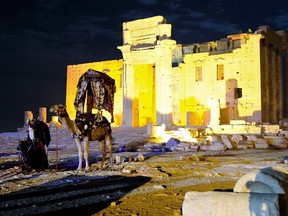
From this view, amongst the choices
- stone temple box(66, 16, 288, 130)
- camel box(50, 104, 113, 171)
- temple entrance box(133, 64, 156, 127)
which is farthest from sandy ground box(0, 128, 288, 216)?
temple entrance box(133, 64, 156, 127)

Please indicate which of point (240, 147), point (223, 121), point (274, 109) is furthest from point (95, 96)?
point (274, 109)

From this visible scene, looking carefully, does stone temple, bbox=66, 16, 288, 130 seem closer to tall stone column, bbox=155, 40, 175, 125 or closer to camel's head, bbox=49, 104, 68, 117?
tall stone column, bbox=155, 40, 175, 125

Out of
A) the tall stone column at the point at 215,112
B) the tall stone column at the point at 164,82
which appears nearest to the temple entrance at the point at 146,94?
the tall stone column at the point at 164,82

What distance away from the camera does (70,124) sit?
32.1ft

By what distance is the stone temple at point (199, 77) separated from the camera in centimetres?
2781

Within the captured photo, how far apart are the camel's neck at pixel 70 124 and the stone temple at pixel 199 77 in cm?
1574

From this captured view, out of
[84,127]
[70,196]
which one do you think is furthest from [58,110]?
[70,196]

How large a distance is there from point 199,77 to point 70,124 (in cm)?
2519

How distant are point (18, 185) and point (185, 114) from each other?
2679cm

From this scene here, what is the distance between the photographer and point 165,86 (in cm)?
2747

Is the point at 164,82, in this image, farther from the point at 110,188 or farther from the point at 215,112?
the point at 110,188

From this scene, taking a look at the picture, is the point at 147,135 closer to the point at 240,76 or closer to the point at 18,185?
A: the point at 240,76

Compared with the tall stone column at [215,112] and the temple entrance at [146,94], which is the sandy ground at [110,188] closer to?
the tall stone column at [215,112]

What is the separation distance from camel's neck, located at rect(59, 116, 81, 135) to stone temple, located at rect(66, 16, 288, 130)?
15.7 metres
